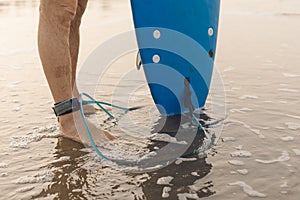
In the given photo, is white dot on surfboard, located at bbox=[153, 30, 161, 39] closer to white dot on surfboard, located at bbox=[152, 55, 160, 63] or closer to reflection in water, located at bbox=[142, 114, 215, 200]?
white dot on surfboard, located at bbox=[152, 55, 160, 63]

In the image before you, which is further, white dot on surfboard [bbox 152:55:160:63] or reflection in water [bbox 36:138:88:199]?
white dot on surfboard [bbox 152:55:160:63]

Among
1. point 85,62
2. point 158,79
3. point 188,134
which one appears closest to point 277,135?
point 188,134

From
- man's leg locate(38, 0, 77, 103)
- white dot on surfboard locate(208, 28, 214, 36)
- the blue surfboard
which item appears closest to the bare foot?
man's leg locate(38, 0, 77, 103)

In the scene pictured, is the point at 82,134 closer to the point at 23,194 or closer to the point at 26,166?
the point at 26,166

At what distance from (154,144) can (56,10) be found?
2.91 feet

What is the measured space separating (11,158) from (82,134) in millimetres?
392

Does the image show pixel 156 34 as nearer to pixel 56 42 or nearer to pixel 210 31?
pixel 210 31

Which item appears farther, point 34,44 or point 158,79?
point 34,44

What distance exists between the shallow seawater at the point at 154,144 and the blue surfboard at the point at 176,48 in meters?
0.16

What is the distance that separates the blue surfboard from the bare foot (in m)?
0.53

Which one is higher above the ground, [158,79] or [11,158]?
[158,79]

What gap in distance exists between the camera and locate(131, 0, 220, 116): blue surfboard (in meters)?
2.49

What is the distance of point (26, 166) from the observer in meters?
1.92

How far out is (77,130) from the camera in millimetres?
2234
